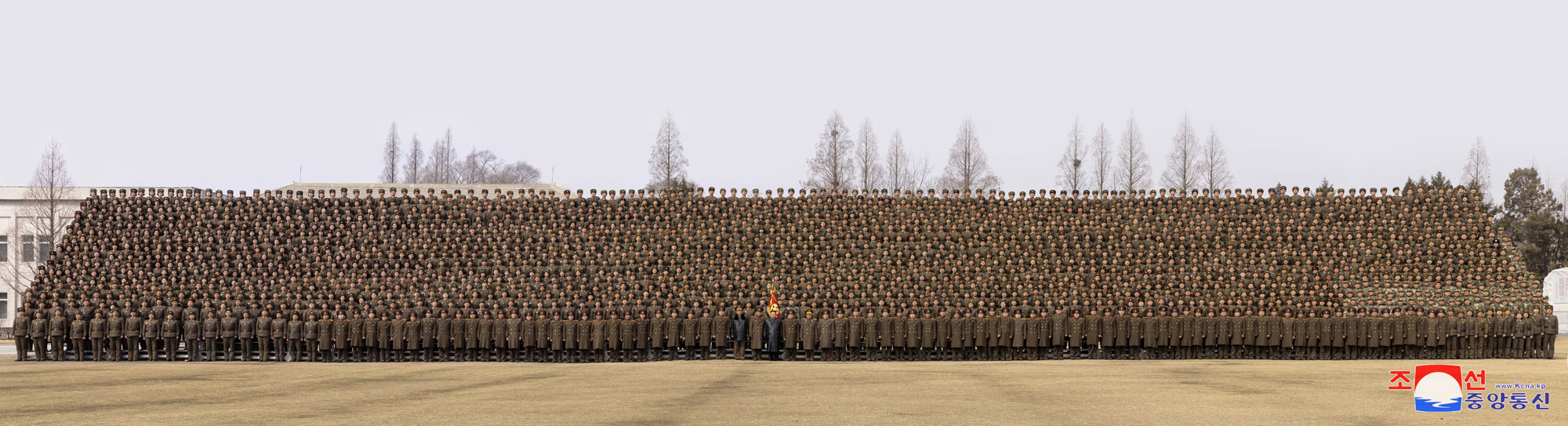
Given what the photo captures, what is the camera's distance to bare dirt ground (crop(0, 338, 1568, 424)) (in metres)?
12.7

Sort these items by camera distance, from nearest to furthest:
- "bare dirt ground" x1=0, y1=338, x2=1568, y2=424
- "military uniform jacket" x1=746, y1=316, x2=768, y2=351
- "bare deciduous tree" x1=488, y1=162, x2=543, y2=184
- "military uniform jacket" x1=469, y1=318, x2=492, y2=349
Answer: "bare dirt ground" x1=0, y1=338, x2=1568, y2=424 → "military uniform jacket" x1=746, y1=316, x2=768, y2=351 → "military uniform jacket" x1=469, y1=318, x2=492, y2=349 → "bare deciduous tree" x1=488, y1=162, x2=543, y2=184

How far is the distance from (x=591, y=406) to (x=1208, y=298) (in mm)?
17315

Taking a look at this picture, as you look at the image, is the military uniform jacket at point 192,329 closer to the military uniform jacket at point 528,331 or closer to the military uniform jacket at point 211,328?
the military uniform jacket at point 211,328

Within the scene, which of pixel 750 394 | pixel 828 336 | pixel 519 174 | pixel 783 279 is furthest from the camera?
pixel 519 174

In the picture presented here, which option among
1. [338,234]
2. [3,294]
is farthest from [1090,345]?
[3,294]

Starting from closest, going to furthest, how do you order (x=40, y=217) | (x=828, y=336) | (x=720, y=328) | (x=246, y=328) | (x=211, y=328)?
1. (x=828, y=336)
2. (x=720, y=328)
3. (x=246, y=328)
4. (x=211, y=328)
5. (x=40, y=217)

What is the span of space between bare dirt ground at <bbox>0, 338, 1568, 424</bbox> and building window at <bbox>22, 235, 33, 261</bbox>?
2753 centimetres

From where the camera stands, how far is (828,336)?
25281mm

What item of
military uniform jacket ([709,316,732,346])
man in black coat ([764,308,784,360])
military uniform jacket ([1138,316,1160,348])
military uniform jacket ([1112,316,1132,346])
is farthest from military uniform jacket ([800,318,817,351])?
military uniform jacket ([1138,316,1160,348])

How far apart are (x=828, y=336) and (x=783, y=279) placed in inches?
110

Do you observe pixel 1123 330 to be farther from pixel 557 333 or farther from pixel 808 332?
pixel 557 333

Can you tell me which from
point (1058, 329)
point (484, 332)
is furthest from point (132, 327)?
point (1058, 329)

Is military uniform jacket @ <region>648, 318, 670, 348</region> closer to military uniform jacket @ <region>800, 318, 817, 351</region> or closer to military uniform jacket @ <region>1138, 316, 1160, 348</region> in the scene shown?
military uniform jacket @ <region>800, 318, 817, 351</region>
